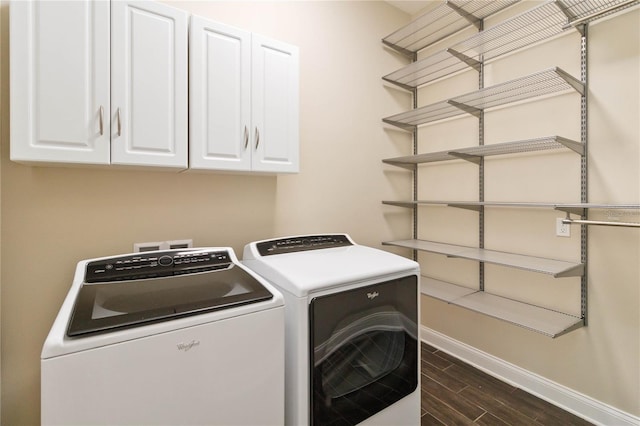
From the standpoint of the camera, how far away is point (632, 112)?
64.1 inches

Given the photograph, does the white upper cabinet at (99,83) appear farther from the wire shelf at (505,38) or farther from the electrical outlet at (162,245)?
the wire shelf at (505,38)

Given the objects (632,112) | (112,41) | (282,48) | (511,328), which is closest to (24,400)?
(112,41)

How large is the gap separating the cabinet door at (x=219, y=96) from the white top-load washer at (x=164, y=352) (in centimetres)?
61

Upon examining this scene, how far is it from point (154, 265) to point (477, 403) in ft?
6.58

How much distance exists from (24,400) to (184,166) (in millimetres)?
1265

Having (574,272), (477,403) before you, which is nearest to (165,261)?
(477,403)

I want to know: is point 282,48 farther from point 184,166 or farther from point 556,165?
point 556,165

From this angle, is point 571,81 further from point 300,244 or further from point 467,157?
point 300,244

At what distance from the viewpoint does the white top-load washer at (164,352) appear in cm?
83

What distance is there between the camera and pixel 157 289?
1.19 m

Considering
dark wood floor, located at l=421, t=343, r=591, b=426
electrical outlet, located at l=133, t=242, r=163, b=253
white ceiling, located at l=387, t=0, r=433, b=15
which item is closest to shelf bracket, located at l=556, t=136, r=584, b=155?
dark wood floor, located at l=421, t=343, r=591, b=426

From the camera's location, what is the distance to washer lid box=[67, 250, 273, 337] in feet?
3.13

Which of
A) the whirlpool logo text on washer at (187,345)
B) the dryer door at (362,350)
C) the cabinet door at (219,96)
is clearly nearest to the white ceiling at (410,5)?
the cabinet door at (219,96)

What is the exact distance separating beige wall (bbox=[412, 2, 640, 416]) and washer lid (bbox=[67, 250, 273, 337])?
1.81m
